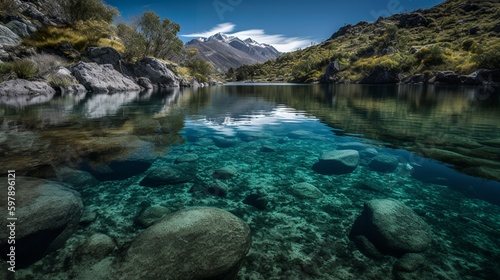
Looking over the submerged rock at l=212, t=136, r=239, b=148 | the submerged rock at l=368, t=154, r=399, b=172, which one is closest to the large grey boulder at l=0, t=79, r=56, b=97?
the submerged rock at l=212, t=136, r=239, b=148

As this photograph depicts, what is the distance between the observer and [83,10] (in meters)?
83.7

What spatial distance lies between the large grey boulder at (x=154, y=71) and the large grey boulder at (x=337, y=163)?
85.7 meters

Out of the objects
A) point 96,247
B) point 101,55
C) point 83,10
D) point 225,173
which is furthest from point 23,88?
point 83,10

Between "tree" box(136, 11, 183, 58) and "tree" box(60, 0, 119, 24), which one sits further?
"tree" box(136, 11, 183, 58)

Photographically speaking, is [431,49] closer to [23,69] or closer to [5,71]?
[23,69]

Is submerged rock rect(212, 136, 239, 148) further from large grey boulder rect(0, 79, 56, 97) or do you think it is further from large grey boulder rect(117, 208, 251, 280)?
large grey boulder rect(0, 79, 56, 97)

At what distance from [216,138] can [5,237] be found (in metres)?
12.2

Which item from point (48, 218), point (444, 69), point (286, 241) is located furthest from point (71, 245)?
point (444, 69)

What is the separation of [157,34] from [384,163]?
347 ft

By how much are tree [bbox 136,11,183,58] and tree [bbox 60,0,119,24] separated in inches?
527

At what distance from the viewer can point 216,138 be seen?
55.8ft

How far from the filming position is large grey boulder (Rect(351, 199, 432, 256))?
5.95 meters

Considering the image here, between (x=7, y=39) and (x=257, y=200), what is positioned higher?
(x=7, y=39)

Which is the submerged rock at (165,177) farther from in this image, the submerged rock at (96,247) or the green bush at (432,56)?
the green bush at (432,56)
